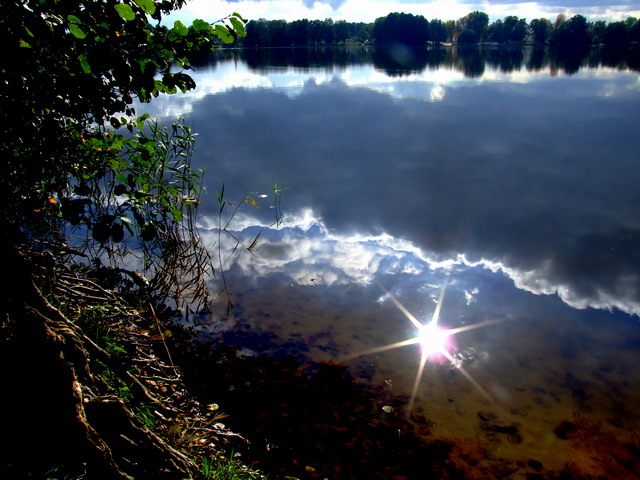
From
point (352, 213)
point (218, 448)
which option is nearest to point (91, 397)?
point (218, 448)

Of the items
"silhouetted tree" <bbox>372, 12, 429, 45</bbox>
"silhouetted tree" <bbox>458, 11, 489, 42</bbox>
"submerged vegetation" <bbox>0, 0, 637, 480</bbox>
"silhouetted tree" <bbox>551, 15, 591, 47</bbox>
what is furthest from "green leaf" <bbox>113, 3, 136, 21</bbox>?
"silhouetted tree" <bbox>458, 11, 489, 42</bbox>

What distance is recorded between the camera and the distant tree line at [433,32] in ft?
398

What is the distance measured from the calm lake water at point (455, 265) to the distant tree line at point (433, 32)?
112 meters

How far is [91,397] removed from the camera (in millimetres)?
3289

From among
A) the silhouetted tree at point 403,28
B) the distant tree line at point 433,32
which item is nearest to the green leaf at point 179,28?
the distant tree line at point 433,32

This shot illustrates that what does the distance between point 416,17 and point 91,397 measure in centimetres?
15147

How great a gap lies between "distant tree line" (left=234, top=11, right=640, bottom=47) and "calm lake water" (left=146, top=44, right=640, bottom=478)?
112 metres

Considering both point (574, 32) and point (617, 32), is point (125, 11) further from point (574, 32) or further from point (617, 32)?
point (617, 32)

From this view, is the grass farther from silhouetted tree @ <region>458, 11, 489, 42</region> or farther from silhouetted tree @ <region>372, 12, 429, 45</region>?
silhouetted tree @ <region>458, 11, 489, 42</region>

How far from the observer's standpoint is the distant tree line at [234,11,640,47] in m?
121

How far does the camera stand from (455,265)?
8.37 m

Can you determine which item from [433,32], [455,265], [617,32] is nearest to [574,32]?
[617,32]

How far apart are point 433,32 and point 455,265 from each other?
165m

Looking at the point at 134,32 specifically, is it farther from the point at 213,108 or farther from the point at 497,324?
the point at 213,108
